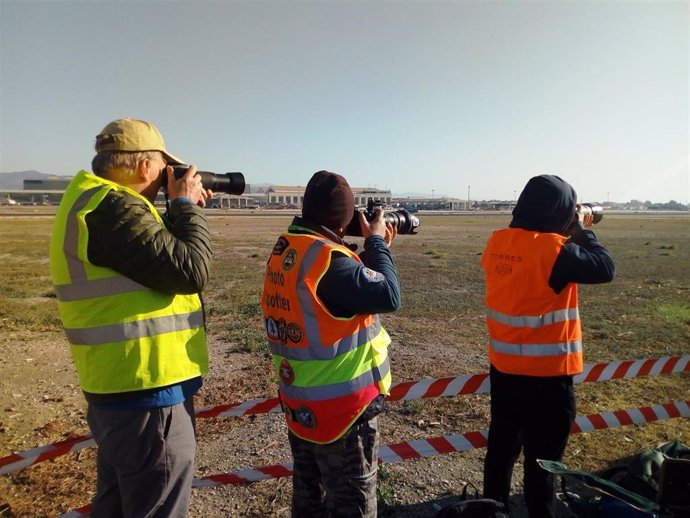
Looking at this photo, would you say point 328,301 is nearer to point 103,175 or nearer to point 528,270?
point 103,175

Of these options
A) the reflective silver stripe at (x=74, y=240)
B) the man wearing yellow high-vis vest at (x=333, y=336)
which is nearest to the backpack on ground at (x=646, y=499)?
the man wearing yellow high-vis vest at (x=333, y=336)

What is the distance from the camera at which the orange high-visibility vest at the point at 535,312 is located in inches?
108

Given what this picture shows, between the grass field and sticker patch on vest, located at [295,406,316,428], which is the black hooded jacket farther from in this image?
the grass field

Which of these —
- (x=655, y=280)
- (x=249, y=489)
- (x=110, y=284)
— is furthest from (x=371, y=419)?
(x=655, y=280)

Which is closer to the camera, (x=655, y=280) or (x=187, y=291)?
(x=187, y=291)

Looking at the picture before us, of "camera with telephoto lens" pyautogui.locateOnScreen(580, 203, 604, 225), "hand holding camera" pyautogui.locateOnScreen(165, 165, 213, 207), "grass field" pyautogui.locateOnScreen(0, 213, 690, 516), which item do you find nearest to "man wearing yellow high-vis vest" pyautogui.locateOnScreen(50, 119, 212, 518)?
"hand holding camera" pyautogui.locateOnScreen(165, 165, 213, 207)

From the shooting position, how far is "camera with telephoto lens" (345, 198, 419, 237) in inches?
95.2

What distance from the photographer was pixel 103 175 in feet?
6.56

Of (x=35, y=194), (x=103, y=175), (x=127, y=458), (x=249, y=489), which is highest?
(x=35, y=194)

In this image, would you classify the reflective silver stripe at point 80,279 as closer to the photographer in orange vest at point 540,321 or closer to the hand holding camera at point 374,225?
the hand holding camera at point 374,225

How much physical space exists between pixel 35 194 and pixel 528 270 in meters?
144

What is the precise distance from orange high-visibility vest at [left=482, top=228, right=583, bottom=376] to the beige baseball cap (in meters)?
2.19

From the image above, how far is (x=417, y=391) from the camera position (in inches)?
139

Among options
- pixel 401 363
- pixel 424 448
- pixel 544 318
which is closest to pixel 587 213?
pixel 544 318
